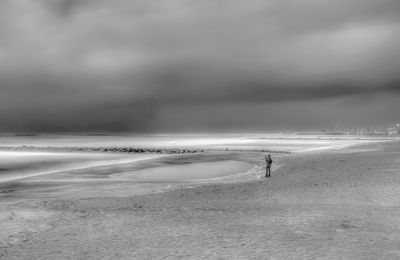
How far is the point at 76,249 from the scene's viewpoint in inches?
352

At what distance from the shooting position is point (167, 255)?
8.42m

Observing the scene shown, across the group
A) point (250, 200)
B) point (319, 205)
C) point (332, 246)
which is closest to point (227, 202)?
point (250, 200)

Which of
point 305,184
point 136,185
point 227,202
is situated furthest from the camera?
point 136,185

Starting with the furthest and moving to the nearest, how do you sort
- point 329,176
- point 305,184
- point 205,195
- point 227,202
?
point 329,176
point 305,184
point 205,195
point 227,202

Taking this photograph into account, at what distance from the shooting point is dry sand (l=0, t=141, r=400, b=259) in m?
8.64

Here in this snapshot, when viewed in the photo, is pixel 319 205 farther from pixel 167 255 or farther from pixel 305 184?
pixel 167 255

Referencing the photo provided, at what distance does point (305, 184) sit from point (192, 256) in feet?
42.4

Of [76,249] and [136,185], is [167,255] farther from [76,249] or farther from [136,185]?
[136,185]

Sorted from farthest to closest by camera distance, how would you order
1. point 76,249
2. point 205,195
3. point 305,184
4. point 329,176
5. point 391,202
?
point 329,176 → point 305,184 → point 205,195 → point 391,202 → point 76,249

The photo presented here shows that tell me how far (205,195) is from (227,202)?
78.4 inches

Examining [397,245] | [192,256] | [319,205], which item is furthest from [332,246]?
[319,205]

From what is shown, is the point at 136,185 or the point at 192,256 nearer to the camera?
the point at 192,256

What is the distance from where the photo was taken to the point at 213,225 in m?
11.1

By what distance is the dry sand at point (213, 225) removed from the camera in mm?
8641
